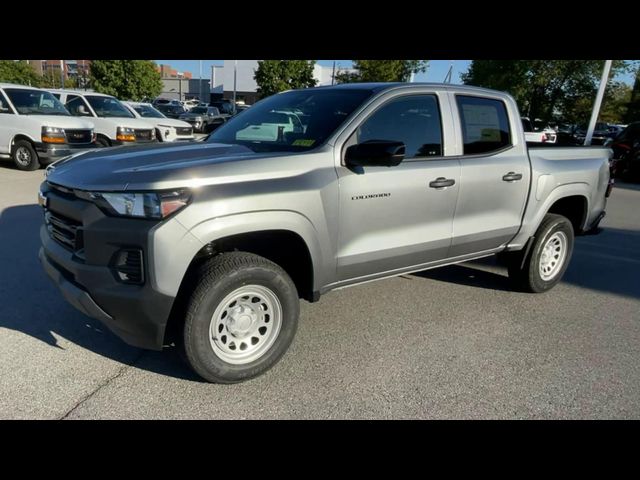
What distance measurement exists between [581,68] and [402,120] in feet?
96.4

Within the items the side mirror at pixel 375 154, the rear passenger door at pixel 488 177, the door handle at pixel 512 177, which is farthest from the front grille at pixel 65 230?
the door handle at pixel 512 177

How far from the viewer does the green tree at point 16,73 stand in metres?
34.0

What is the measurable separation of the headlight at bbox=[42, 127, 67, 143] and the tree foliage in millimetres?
25427

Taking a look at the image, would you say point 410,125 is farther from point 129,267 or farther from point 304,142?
point 129,267

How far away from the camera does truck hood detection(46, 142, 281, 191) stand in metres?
2.50

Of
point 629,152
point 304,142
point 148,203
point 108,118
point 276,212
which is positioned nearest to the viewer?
point 148,203

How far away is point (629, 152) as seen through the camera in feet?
48.7

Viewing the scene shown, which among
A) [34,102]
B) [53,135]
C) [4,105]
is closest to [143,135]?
[53,135]

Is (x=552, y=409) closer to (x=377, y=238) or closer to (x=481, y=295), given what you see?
(x=377, y=238)

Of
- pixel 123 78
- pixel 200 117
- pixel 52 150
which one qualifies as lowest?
pixel 52 150

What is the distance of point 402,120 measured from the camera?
11.5 feet

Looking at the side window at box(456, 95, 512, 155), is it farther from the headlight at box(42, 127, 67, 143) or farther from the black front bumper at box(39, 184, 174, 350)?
the headlight at box(42, 127, 67, 143)

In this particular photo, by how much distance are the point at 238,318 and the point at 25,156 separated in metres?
10.4
